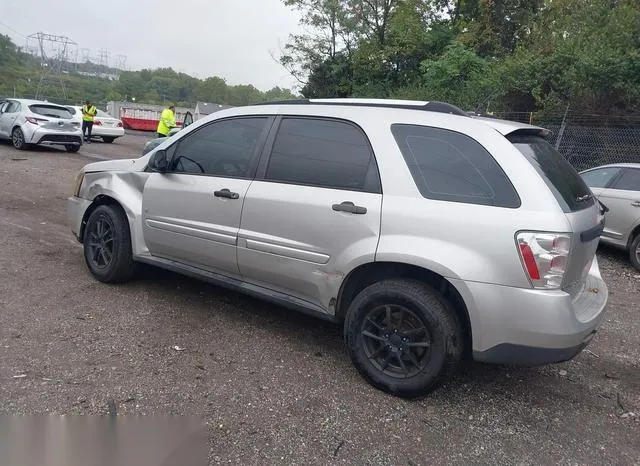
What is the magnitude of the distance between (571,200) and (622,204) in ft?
16.4

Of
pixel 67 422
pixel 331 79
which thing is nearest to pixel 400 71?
pixel 331 79

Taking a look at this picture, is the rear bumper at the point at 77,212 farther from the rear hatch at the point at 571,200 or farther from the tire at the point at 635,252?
the tire at the point at 635,252

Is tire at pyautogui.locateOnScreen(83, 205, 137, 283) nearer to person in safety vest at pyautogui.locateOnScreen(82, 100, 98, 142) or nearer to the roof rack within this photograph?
the roof rack

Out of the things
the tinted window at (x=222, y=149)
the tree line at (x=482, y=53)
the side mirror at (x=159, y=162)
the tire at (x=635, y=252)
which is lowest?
the tire at (x=635, y=252)

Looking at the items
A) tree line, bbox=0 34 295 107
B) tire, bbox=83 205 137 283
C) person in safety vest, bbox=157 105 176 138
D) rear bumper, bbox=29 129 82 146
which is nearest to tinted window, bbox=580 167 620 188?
tire, bbox=83 205 137 283

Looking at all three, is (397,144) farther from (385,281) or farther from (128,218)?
(128,218)

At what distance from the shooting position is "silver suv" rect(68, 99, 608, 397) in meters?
2.78

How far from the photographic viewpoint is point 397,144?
3227mm

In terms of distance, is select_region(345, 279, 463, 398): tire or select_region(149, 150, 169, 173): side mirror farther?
select_region(149, 150, 169, 173): side mirror

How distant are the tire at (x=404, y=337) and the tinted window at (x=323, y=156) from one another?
2.26 ft

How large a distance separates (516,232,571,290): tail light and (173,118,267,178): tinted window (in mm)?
1984

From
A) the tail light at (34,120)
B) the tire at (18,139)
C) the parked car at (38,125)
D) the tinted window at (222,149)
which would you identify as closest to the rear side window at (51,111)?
the parked car at (38,125)

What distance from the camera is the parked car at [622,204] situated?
6.95m

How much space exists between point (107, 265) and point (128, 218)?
52 cm
